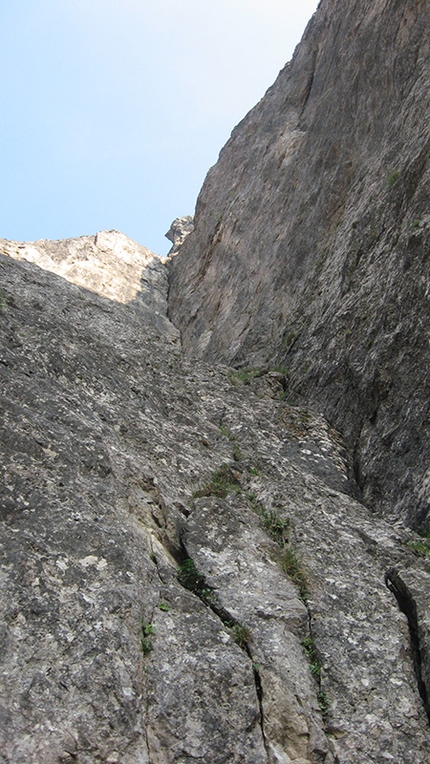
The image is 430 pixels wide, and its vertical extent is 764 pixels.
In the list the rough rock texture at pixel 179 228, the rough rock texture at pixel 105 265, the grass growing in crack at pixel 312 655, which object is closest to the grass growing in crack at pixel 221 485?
the grass growing in crack at pixel 312 655

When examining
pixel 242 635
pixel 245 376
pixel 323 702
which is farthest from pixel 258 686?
pixel 245 376

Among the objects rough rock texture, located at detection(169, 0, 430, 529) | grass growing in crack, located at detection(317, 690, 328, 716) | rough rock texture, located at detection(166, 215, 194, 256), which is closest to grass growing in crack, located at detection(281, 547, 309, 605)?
grass growing in crack, located at detection(317, 690, 328, 716)

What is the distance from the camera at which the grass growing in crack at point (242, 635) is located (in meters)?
9.61

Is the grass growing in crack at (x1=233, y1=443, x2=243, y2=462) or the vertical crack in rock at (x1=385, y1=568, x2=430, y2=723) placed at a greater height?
the grass growing in crack at (x1=233, y1=443, x2=243, y2=462)

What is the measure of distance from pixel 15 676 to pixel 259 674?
308cm

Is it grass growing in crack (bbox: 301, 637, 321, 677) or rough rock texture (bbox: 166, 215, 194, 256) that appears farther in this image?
rough rock texture (bbox: 166, 215, 194, 256)

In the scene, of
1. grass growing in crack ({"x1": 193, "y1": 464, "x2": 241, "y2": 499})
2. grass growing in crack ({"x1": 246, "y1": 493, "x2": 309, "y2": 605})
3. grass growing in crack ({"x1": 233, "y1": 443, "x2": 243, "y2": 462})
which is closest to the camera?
grass growing in crack ({"x1": 246, "y1": 493, "x2": 309, "y2": 605})

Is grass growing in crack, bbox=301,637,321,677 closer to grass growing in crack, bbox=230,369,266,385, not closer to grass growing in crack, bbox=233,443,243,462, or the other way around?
grass growing in crack, bbox=233,443,243,462

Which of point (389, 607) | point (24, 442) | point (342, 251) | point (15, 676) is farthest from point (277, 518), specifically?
point (342, 251)

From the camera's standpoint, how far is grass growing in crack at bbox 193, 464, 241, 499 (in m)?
13.1

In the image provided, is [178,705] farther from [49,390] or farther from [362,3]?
[362,3]

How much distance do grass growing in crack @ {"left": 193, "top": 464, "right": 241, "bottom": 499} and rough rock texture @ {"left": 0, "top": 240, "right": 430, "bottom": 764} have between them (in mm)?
46

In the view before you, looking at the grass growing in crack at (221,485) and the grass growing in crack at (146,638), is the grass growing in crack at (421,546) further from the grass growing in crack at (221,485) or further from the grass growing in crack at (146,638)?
the grass growing in crack at (146,638)

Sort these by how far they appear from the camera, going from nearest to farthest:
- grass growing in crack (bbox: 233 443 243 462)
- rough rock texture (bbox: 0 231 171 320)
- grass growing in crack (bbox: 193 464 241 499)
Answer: grass growing in crack (bbox: 193 464 241 499)
grass growing in crack (bbox: 233 443 243 462)
rough rock texture (bbox: 0 231 171 320)
